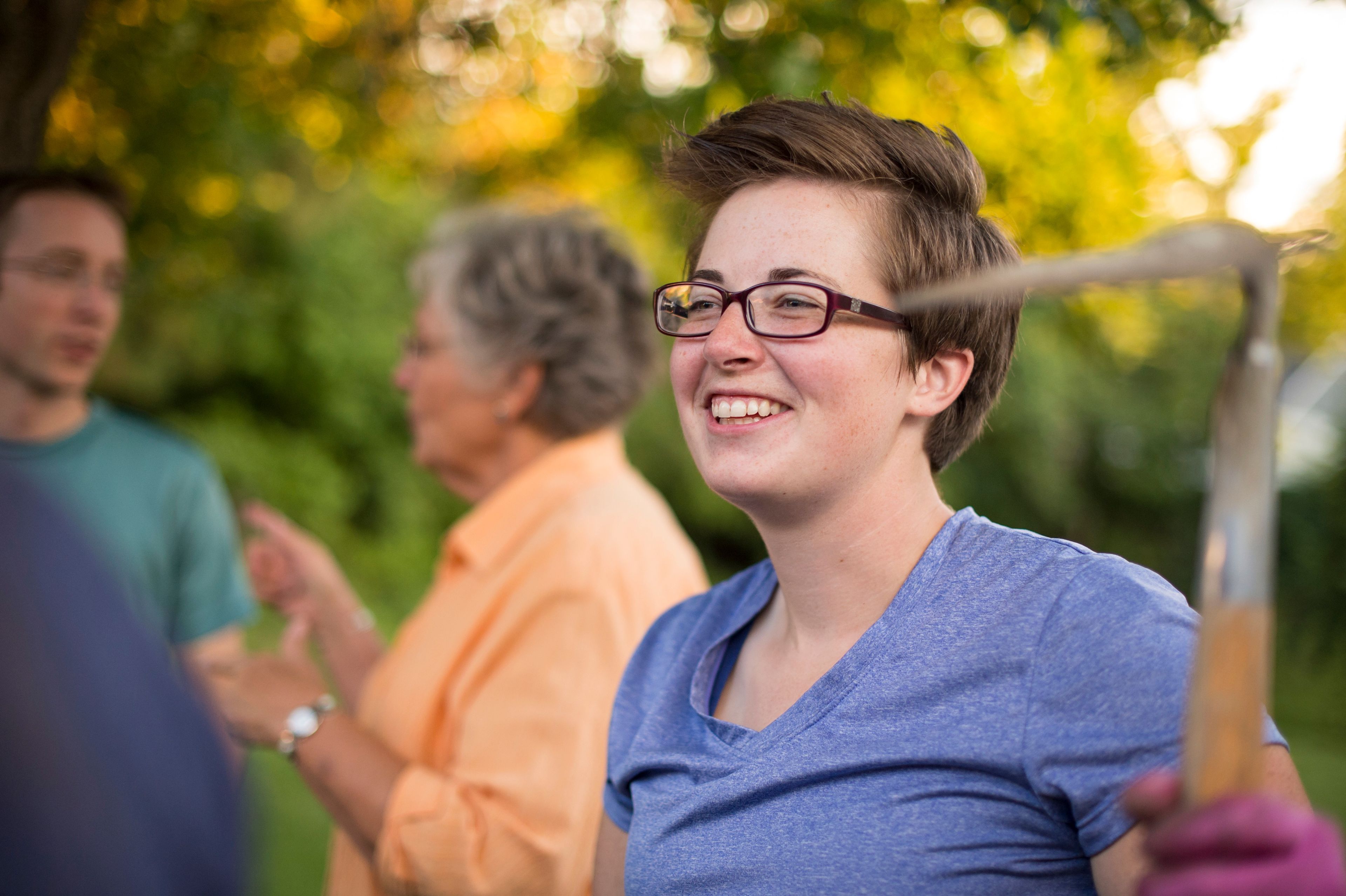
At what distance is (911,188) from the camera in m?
1.70

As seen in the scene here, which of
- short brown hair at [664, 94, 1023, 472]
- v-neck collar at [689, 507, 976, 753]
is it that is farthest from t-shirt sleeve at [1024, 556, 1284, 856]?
short brown hair at [664, 94, 1023, 472]

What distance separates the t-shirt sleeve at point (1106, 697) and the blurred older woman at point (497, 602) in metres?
1.15

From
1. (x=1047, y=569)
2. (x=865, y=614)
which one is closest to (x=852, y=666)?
(x=865, y=614)

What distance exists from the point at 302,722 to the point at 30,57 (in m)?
1.84

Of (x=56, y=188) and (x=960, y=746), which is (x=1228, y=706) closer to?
(x=960, y=746)

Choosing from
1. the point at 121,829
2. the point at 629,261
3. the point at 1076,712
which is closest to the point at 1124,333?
the point at 629,261

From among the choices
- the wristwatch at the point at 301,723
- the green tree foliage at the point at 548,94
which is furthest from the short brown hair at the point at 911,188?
the wristwatch at the point at 301,723

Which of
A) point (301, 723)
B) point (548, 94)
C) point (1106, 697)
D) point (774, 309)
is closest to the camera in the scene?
point (1106, 697)

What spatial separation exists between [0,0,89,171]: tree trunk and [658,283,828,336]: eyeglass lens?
1.99 meters

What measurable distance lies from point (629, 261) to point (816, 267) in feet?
4.85

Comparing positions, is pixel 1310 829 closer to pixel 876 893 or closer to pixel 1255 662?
pixel 1255 662

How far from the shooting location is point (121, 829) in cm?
72

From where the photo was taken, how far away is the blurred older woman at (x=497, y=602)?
2213 millimetres

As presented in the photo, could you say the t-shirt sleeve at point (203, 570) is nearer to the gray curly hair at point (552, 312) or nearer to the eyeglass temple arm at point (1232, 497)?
the gray curly hair at point (552, 312)
